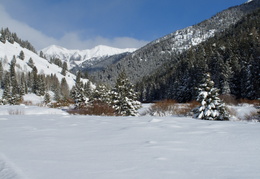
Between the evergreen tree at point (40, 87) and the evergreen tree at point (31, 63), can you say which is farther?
the evergreen tree at point (31, 63)

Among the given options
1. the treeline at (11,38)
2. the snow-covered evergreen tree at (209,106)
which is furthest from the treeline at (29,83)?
the snow-covered evergreen tree at (209,106)

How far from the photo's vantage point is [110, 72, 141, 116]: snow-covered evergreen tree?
67.3ft

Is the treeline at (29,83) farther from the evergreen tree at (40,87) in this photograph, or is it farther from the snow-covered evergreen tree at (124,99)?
the snow-covered evergreen tree at (124,99)

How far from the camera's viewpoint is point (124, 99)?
20672 mm

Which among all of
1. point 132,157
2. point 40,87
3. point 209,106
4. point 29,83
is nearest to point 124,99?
point 209,106

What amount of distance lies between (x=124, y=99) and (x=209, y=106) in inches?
369

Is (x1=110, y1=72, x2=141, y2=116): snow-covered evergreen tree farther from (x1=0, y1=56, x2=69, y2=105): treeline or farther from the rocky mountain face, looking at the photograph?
the rocky mountain face

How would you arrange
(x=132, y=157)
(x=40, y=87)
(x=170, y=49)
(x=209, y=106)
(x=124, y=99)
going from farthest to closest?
1. (x=170, y=49)
2. (x=40, y=87)
3. (x=124, y=99)
4. (x=209, y=106)
5. (x=132, y=157)

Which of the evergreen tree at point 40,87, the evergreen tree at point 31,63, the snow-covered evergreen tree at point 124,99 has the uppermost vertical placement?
the evergreen tree at point 31,63

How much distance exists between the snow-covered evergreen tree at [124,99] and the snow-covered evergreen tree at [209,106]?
7.79 meters

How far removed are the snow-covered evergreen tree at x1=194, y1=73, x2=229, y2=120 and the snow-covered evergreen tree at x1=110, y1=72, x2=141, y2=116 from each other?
307 inches

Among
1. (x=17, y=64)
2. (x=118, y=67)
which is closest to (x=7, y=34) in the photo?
(x=17, y=64)

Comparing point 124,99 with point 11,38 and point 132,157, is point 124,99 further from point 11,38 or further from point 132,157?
point 11,38

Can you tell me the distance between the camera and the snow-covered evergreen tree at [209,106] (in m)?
14.1
